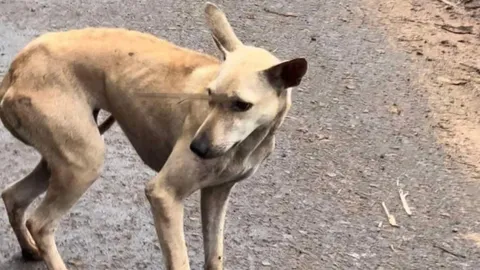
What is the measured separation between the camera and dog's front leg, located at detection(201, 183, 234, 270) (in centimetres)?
457

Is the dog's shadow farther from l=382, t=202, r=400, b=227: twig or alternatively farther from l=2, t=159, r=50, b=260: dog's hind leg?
l=382, t=202, r=400, b=227: twig

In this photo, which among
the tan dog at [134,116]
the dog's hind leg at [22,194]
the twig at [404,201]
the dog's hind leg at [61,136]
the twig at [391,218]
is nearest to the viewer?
the tan dog at [134,116]

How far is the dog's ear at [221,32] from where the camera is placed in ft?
13.8

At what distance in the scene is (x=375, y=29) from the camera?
8.57 metres

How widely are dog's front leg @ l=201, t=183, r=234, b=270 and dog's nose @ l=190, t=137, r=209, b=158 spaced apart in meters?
0.64

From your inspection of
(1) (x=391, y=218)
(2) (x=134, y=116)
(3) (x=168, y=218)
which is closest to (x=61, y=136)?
(2) (x=134, y=116)

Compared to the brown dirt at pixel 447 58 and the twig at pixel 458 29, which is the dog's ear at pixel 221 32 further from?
the twig at pixel 458 29

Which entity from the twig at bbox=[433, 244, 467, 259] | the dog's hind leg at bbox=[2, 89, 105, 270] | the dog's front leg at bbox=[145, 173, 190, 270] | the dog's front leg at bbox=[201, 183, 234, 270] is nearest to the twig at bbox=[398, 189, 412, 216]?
the twig at bbox=[433, 244, 467, 259]

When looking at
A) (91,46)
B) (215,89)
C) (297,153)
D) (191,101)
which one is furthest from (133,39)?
(297,153)

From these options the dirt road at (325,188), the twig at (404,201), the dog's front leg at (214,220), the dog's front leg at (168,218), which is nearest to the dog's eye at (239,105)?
the dog's front leg at (168,218)

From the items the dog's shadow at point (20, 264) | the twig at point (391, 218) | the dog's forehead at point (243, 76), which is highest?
the dog's forehead at point (243, 76)

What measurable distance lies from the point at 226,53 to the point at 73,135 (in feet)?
2.71

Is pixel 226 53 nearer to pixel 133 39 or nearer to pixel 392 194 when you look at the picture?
pixel 133 39

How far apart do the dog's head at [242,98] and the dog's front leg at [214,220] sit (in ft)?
2.13
